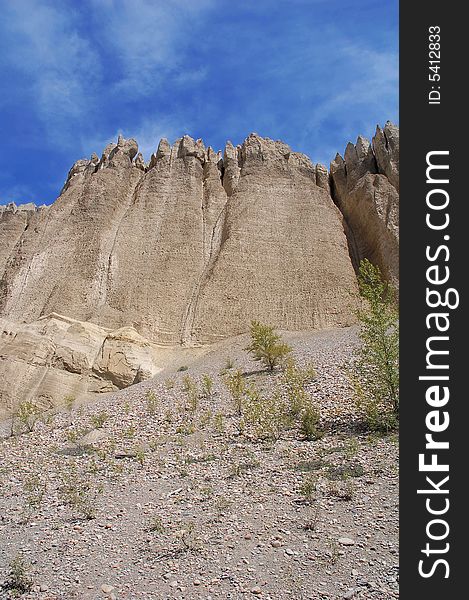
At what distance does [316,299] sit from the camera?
27.9 meters

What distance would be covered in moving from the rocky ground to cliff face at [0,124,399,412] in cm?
1134

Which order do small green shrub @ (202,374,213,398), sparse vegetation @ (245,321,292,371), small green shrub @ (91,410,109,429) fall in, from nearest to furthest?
small green shrub @ (91,410,109,429) < small green shrub @ (202,374,213,398) < sparse vegetation @ (245,321,292,371)

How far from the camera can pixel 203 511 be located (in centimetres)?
788

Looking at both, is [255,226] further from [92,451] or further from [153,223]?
[92,451]

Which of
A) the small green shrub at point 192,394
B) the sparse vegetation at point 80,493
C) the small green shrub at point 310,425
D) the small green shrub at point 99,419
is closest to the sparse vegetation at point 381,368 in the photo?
the small green shrub at point 310,425

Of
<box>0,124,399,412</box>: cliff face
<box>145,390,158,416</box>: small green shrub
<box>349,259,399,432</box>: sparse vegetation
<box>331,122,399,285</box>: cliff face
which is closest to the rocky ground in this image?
<box>349,259,399,432</box>: sparse vegetation

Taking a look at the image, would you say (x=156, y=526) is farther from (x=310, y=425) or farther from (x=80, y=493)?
(x=310, y=425)

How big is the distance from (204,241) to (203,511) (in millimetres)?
24484

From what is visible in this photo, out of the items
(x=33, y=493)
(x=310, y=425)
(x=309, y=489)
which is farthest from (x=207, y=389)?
(x=309, y=489)

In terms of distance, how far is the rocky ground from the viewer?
599 centimetres

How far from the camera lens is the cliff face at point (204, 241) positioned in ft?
90.7

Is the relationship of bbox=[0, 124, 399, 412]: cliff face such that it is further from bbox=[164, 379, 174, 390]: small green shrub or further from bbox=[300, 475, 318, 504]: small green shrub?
bbox=[300, 475, 318, 504]: small green shrub

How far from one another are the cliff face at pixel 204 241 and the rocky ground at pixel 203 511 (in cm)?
1134

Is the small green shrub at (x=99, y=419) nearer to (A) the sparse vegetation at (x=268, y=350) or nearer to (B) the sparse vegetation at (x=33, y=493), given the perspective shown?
(B) the sparse vegetation at (x=33, y=493)
